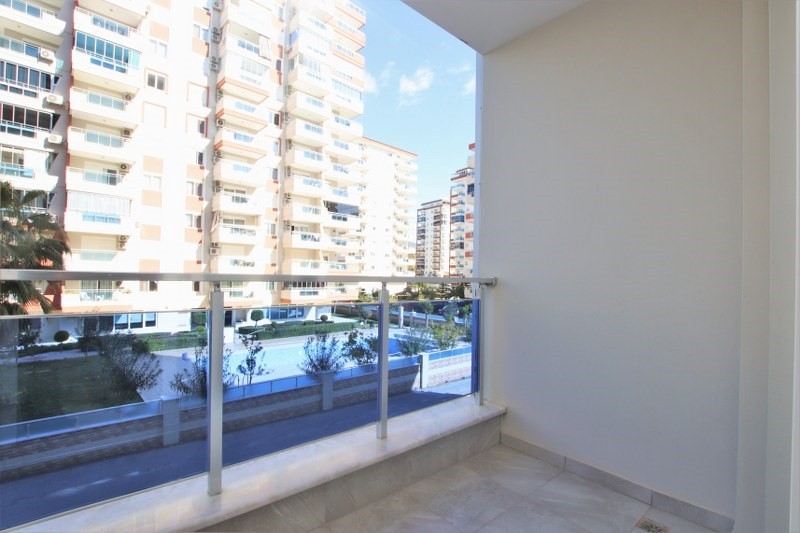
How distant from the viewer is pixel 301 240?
996 cm

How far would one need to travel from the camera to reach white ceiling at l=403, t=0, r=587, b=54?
1823 mm

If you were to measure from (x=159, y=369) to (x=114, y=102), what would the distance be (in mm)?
8130

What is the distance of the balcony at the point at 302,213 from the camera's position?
32.8ft

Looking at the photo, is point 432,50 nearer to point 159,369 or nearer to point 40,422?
point 159,369

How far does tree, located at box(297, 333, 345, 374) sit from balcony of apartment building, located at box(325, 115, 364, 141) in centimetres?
1010

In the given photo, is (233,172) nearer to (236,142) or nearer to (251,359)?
Result: (236,142)

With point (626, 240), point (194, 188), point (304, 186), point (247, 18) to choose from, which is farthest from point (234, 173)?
point (626, 240)

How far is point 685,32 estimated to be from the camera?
1.53m

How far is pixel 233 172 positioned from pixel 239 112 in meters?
1.58

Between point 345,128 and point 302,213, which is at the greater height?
point 345,128

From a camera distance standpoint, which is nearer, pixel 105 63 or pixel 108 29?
pixel 105 63

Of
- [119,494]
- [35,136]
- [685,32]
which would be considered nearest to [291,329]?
[119,494]

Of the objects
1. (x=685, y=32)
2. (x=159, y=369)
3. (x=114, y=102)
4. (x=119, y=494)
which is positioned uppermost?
(x=114, y=102)

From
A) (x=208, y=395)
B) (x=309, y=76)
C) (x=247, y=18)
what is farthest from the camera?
(x=309, y=76)
